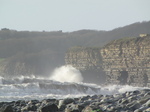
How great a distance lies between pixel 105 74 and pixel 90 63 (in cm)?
720

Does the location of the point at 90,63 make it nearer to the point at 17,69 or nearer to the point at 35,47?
the point at 17,69

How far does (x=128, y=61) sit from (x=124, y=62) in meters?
0.66

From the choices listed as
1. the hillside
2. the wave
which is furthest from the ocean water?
the hillside

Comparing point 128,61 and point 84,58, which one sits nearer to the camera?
point 128,61

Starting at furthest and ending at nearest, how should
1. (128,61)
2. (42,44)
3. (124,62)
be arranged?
(42,44) < (124,62) < (128,61)

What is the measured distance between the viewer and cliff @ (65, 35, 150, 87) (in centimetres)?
6353

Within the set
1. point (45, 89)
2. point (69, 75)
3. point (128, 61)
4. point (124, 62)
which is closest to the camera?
point (45, 89)

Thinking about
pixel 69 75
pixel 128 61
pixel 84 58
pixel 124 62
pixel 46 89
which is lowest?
pixel 69 75

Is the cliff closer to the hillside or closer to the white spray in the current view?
the white spray

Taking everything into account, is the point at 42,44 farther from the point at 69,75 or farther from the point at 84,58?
the point at 69,75

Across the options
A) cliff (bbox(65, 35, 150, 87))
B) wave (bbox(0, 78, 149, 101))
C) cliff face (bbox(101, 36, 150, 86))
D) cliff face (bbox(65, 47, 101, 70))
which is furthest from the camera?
→ cliff face (bbox(65, 47, 101, 70))

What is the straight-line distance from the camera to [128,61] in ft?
220

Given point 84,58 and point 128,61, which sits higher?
point 84,58

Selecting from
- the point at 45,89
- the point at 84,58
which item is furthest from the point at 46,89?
the point at 84,58
